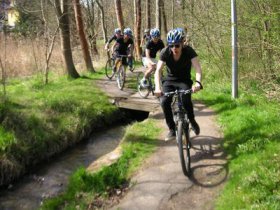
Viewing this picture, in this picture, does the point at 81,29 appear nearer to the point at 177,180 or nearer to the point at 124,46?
the point at 124,46

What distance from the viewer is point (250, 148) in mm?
6879

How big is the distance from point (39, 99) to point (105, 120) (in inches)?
78.0

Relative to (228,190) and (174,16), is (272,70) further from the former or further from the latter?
(174,16)

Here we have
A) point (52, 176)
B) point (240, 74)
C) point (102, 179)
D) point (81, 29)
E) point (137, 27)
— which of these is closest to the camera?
point (102, 179)

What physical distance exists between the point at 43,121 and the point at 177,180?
Result: 462cm

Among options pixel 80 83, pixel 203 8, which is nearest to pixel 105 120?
pixel 80 83

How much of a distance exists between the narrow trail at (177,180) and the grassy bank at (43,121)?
2799mm

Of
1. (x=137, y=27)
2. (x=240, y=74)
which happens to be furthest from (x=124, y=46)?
(x=137, y=27)

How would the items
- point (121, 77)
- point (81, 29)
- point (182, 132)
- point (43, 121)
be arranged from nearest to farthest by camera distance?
1. point (182, 132)
2. point (43, 121)
3. point (121, 77)
4. point (81, 29)

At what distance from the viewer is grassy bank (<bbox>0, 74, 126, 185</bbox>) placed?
8570 millimetres

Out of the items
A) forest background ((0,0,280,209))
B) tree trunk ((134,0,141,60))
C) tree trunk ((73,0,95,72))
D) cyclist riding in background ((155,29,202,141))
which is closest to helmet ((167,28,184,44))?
cyclist riding in background ((155,29,202,141))

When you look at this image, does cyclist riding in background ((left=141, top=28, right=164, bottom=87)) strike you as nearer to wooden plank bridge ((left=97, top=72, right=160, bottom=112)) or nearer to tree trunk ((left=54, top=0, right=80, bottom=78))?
wooden plank bridge ((left=97, top=72, right=160, bottom=112))

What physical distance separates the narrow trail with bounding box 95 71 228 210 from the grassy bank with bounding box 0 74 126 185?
280 cm

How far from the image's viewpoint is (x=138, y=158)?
298 inches
